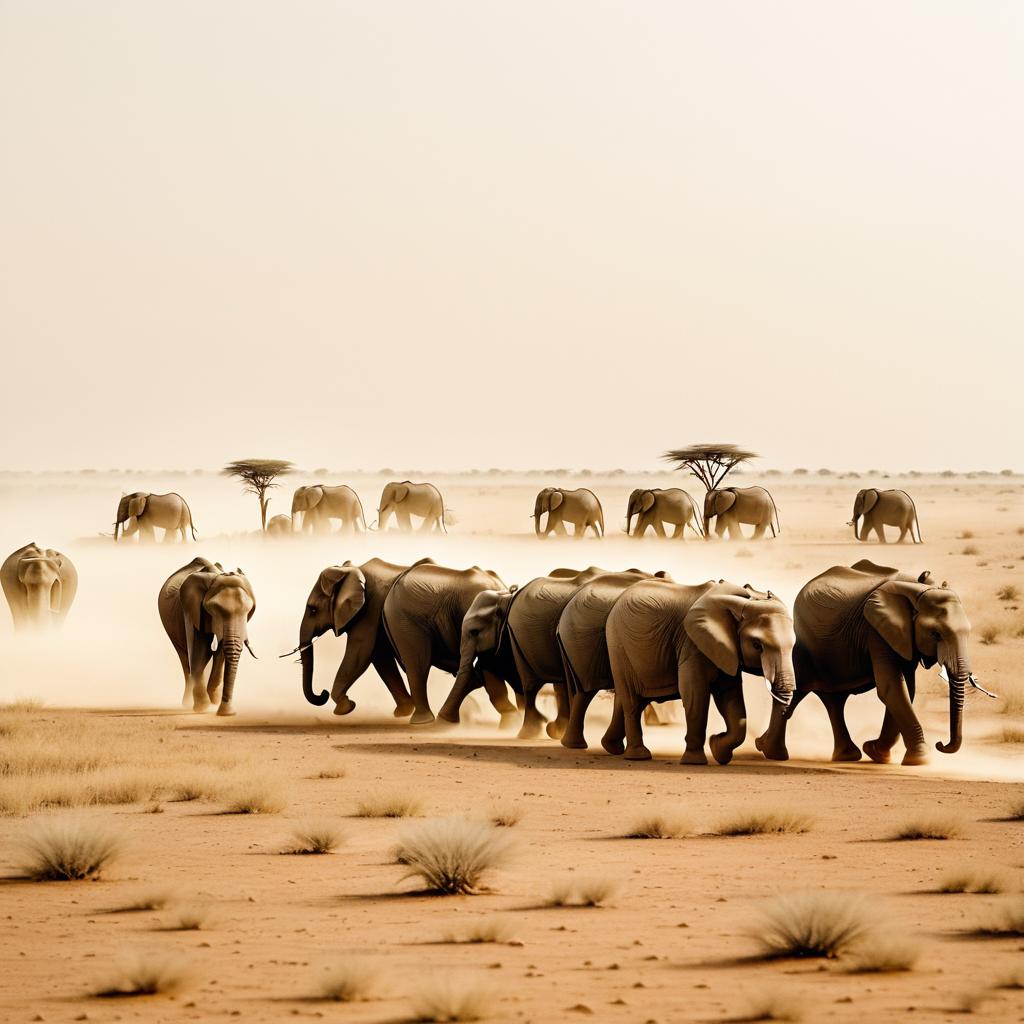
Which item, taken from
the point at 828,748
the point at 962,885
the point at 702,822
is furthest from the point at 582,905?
the point at 828,748

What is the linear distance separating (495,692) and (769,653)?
5240 millimetres

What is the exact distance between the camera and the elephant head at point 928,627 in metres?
17.4

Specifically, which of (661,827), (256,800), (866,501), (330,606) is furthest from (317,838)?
(866,501)

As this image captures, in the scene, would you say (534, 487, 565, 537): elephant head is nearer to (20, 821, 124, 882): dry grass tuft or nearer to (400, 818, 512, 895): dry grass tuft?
(20, 821, 124, 882): dry grass tuft

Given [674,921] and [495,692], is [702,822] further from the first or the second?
[495,692]

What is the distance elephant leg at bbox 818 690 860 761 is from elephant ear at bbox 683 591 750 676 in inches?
66.7

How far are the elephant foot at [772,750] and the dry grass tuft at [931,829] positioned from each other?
16.0 ft

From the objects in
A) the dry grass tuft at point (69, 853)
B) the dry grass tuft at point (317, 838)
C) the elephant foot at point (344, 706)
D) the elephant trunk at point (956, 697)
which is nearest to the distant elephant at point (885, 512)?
the elephant foot at point (344, 706)

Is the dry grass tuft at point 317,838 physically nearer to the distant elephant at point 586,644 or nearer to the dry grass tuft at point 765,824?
the dry grass tuft at point 765,824

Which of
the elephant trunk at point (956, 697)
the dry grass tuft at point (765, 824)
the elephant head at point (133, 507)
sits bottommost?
the dry grass tuft at point (765, 824)

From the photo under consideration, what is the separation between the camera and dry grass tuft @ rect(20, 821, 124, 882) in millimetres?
11744

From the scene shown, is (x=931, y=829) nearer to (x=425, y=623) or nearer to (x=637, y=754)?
(x=637, y=754)

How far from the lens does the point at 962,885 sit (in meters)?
11.3

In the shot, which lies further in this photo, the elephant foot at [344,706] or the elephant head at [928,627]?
the elephant foot at [344,706]
